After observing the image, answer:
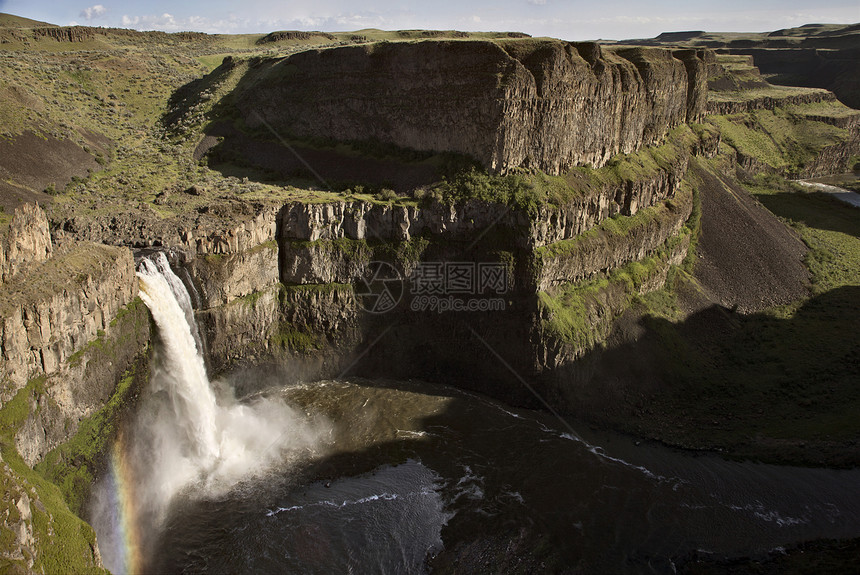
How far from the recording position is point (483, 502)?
3170 cm

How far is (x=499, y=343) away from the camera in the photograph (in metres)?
41.5

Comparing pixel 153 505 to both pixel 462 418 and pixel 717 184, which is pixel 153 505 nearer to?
pixel 462 418

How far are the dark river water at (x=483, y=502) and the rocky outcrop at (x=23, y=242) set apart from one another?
1320 centimetres

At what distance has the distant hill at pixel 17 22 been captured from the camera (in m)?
84.9

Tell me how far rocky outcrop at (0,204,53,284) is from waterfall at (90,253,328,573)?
17.3ft

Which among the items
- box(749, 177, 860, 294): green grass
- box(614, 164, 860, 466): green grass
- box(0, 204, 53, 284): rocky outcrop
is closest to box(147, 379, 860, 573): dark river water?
box(614, 164, 860, 466): green grass

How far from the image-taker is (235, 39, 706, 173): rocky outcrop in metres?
44.0

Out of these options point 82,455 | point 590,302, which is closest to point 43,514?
point 82,455

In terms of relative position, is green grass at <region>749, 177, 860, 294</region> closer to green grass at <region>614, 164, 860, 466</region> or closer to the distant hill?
green grass at <region>614, 164, 860, 466</region>

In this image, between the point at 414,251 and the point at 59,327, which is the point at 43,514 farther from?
the point at 414,251

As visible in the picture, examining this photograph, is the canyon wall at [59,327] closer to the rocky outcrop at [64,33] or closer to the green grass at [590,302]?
the green grass at [590,302]

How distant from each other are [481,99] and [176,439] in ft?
97.4

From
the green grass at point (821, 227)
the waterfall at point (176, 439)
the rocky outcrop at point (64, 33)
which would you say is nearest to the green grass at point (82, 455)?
the waterfall at point (176, 439)

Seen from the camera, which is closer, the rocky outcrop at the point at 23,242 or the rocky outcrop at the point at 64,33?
the rocky outcrop at the point at 23,242
